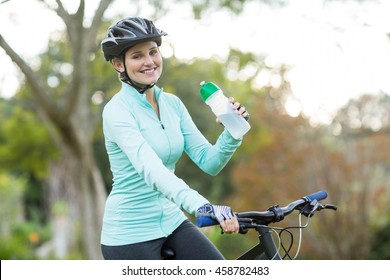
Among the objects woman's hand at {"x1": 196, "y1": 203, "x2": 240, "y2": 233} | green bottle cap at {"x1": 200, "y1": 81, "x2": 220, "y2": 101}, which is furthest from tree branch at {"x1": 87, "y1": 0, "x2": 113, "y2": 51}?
woman's hand at {"x1": 196, "y1": 203, "x2": 240, "y2": 233}

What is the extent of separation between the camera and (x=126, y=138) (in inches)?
101

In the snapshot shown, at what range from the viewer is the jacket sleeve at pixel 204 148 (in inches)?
113

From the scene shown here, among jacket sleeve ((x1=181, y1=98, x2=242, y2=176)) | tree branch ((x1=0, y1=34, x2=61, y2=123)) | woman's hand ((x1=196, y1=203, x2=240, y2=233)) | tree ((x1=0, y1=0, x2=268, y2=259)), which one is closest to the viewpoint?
woman's hand ((x1=196, y1=203, x2=240, y2=233))

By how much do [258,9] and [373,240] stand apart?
29.8 ft

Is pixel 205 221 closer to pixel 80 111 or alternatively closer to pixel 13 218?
pixel 80 111

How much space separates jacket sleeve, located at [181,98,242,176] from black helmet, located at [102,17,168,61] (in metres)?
0.34

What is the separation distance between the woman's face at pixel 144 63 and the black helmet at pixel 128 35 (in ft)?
0.11

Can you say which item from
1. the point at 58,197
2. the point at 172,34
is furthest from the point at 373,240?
the point at 58,197

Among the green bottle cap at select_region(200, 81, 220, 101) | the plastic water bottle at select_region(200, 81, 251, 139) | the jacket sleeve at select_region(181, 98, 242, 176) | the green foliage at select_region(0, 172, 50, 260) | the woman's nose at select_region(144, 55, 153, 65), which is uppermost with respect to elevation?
the woman's nose at select_region(144, 55, 153, 65)

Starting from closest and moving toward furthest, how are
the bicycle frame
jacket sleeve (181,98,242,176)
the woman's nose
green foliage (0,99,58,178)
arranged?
the bicycle frame, the woman's nose, jacket sleeve (181,98,242,176), green foliage (0,99,58,178)

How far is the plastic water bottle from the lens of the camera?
2.75 m

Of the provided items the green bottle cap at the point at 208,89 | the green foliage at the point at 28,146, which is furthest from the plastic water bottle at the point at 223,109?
the green foliage at the point at 28,146

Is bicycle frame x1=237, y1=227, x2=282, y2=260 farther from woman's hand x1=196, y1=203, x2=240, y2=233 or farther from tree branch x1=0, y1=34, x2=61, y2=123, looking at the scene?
tree branch x1=0, y1=34, x2=61, y2=123

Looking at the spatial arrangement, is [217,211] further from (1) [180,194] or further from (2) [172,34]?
(2) [172,34]
